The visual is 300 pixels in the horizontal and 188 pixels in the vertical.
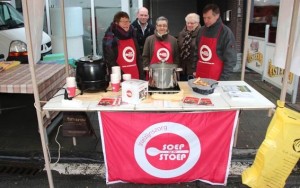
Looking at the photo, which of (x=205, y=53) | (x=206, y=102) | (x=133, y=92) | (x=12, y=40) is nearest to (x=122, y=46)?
(x=205, y=53)

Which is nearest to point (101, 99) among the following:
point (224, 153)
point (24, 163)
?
point (224, 153)

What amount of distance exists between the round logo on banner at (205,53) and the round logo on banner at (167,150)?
1356 millimetres

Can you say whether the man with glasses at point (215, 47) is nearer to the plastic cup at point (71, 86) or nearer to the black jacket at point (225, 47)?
the black jacket at point (225, 47)

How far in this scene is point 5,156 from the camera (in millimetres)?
3758

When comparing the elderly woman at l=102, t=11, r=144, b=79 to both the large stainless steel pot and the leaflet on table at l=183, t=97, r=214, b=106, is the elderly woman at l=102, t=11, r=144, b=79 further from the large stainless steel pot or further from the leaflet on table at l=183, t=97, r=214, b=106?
the leaflet on table at l=183, t=97, r=214, b=106

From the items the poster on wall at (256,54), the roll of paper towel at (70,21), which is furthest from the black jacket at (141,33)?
the poster on wall at (256,54)

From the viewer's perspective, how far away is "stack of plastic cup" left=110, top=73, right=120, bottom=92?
2.95m

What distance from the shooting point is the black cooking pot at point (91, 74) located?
2.80m

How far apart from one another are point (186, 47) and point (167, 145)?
207 centimetres

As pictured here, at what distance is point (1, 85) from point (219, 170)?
292 cm

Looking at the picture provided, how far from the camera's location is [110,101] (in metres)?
2.71

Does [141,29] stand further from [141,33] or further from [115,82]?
[115,82]

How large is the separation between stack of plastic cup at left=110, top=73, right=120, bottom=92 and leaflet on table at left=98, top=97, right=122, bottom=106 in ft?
0.72

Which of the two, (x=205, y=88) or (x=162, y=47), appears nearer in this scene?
(x=205, y=88)
